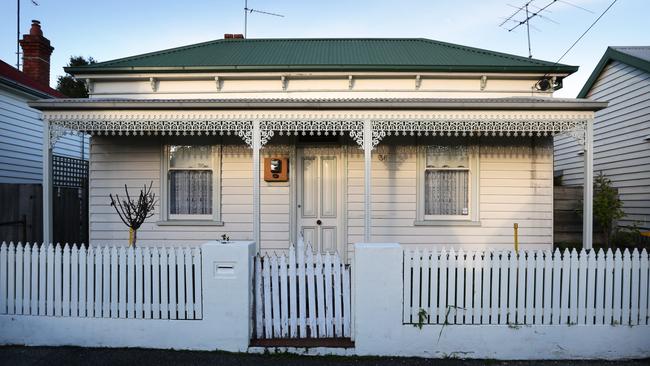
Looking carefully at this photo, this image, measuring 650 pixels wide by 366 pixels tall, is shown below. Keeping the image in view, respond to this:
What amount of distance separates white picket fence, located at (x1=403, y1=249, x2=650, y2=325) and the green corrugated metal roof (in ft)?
16.1

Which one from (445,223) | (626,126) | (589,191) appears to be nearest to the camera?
(589,191)

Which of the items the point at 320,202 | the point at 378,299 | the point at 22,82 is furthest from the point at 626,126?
the point at 22,82

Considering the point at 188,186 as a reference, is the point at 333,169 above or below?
above

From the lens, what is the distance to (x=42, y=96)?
10.7 meters

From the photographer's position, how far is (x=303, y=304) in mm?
4246

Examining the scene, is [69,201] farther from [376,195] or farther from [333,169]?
[376,195]

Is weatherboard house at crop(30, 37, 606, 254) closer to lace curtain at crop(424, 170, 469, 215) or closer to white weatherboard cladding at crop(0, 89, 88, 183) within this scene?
lace curtain at crop(424, 170, 469, 215)

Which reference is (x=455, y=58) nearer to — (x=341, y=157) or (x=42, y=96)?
(x=341, y=157)

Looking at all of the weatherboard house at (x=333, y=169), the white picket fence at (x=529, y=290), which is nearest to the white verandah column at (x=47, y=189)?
the weatherboard house at (x=333, y=169)

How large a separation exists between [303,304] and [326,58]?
6.34 metres

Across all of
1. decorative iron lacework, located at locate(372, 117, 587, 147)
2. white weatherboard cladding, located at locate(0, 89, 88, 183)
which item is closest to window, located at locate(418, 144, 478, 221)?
decorative iron lacework, located at locate(372, 117, 587, 147)

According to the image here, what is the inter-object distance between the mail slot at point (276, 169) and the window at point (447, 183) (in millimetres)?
2806

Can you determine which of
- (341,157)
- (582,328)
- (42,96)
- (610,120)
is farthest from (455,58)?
(42,96)

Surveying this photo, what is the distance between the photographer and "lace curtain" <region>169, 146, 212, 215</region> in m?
8.07
